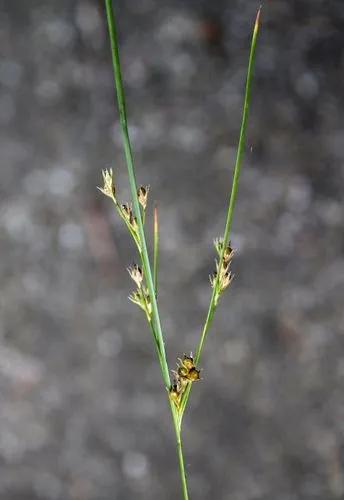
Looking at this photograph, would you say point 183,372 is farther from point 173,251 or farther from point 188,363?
point 173,251

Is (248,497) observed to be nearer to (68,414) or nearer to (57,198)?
(68,414)

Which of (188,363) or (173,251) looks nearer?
(188,363)

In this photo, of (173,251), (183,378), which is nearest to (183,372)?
(183,378)

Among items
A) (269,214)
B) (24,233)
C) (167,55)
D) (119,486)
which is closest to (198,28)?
(167,55)

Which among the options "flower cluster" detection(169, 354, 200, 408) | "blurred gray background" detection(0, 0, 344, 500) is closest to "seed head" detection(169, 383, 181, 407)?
"flower cluster" detection(169, 354, 200, 408)

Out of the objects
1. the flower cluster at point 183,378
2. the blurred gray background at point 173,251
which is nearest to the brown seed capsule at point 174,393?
the flower cluster at point 183,378
